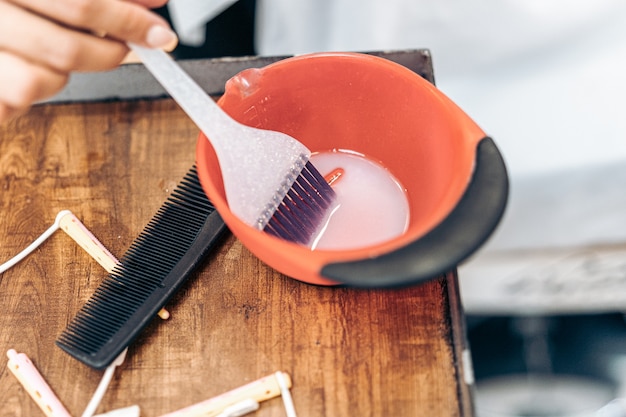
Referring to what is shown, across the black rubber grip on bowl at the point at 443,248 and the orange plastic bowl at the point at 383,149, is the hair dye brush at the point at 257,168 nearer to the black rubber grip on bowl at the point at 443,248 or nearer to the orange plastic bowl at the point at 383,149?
the orange plastic bowl at the point at 383,149

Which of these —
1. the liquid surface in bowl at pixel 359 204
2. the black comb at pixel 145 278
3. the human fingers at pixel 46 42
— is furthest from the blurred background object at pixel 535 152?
the human fingers at pixel 46 42

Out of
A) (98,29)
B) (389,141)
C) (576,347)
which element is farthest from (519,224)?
(98,29)

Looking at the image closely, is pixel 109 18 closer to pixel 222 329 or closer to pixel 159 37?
pixel 159 37

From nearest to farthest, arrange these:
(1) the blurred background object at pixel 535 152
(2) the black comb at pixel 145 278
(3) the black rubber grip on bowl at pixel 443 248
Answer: (3) the black rubber grip on bowl at pixel 443 248
(2) the black comb at pixel 145 278
(1) the blurred background object at pixel 535 152

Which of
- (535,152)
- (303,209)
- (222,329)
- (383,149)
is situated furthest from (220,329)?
(535,152)

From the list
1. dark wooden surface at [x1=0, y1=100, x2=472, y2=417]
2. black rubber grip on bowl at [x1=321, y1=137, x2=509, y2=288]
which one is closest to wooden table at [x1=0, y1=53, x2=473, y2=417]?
dark wooden surface at [x1=0, y1=100, x2=472, y2=417]

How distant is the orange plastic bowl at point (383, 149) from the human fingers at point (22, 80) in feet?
0.40

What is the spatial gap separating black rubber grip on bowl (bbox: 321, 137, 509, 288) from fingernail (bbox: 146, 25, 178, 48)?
21 centimetres

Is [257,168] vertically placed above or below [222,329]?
above

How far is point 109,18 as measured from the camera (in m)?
0.43

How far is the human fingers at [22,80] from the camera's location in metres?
0.44

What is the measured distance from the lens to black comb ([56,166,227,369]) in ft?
1.63

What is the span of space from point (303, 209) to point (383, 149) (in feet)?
0.34

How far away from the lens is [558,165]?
0.77m
